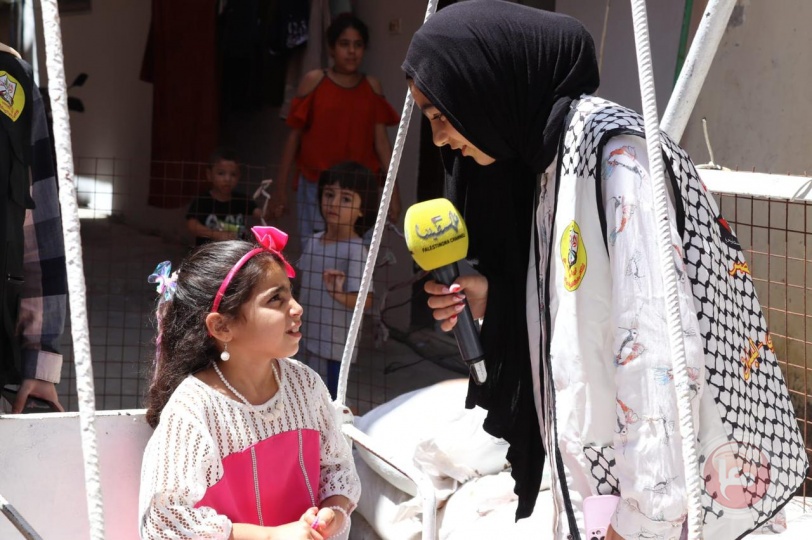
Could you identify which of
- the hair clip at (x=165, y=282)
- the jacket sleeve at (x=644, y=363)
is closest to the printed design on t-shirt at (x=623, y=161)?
→ the jacket sleeve at (x=644, y=363)

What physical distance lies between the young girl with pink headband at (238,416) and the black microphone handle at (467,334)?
1.13 feet

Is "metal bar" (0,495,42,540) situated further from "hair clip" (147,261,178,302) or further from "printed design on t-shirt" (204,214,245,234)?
"printed design on t-shirt" (204,214,245,234)

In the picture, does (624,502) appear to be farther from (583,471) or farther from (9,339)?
(9,339)

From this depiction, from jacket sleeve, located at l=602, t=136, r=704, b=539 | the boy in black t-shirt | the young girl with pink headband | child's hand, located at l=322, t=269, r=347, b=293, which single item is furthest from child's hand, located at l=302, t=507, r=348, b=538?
the boy in black t-shirt

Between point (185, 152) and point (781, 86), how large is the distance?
4921 mm

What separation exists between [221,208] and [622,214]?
3.47m

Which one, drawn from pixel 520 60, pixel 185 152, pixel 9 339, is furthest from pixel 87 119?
pixel 520 60

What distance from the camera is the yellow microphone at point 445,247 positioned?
5.91 ft

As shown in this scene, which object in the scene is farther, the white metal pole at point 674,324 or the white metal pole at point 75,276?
the white metal pole at point 674,324

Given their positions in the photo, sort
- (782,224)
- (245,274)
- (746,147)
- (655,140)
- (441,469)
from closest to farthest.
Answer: (655,140) < (245,274) < (441,469) < (782,224) < (746,147)

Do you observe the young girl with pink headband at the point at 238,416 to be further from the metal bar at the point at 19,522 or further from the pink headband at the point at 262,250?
the metal bar at the point at 19,522

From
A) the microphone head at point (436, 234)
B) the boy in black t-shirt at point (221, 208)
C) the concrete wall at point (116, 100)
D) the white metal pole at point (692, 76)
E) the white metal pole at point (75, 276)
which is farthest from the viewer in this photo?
the concrete wall at point (116, 100)

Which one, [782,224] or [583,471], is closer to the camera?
[583,471]

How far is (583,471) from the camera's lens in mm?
1513
